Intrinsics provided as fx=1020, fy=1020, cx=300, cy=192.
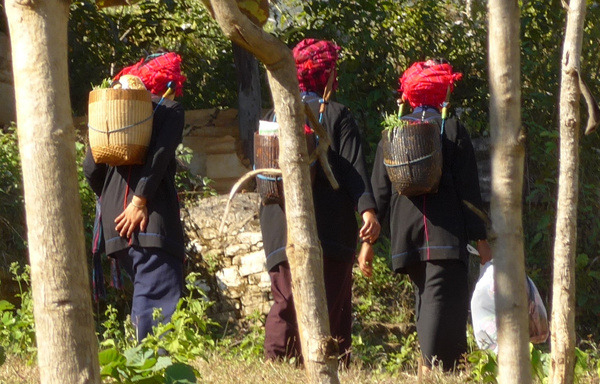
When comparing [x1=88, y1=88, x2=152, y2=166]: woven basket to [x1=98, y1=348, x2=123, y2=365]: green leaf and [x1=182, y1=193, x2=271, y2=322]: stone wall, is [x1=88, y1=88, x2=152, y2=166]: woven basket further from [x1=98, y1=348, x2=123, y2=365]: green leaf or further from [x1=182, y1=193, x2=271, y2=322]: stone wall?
[x1=182, y1=193, x2=271, y2=322]: stone wall

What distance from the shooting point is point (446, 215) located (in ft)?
14.6

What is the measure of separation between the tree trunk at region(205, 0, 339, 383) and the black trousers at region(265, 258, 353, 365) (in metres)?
1.75

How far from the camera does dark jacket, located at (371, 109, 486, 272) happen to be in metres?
4.41

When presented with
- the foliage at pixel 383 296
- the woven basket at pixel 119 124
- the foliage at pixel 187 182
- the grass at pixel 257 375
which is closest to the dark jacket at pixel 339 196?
the grass at pixel 257 375

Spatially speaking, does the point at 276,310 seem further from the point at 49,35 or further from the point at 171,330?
the point at 49,35

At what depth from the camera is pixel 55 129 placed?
2.40 meters

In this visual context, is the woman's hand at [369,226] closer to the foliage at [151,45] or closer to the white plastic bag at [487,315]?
the white plastic bag at [487,315]

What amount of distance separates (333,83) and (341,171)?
1.25ft

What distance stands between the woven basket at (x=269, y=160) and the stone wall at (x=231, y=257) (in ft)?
6.50

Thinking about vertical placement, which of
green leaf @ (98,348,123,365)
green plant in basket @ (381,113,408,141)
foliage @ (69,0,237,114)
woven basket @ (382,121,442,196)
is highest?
foliage @ (69,0,237,114)

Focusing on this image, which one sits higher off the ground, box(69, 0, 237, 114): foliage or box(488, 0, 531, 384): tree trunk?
box(69, 0, 237, 114): foliage

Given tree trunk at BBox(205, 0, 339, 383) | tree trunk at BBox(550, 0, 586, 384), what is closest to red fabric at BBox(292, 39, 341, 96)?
tree trunk at BBox(550, 0, 586, 384)

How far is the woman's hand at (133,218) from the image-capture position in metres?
4.13

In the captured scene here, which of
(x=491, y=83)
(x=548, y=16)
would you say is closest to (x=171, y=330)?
(x=491, y=83)
